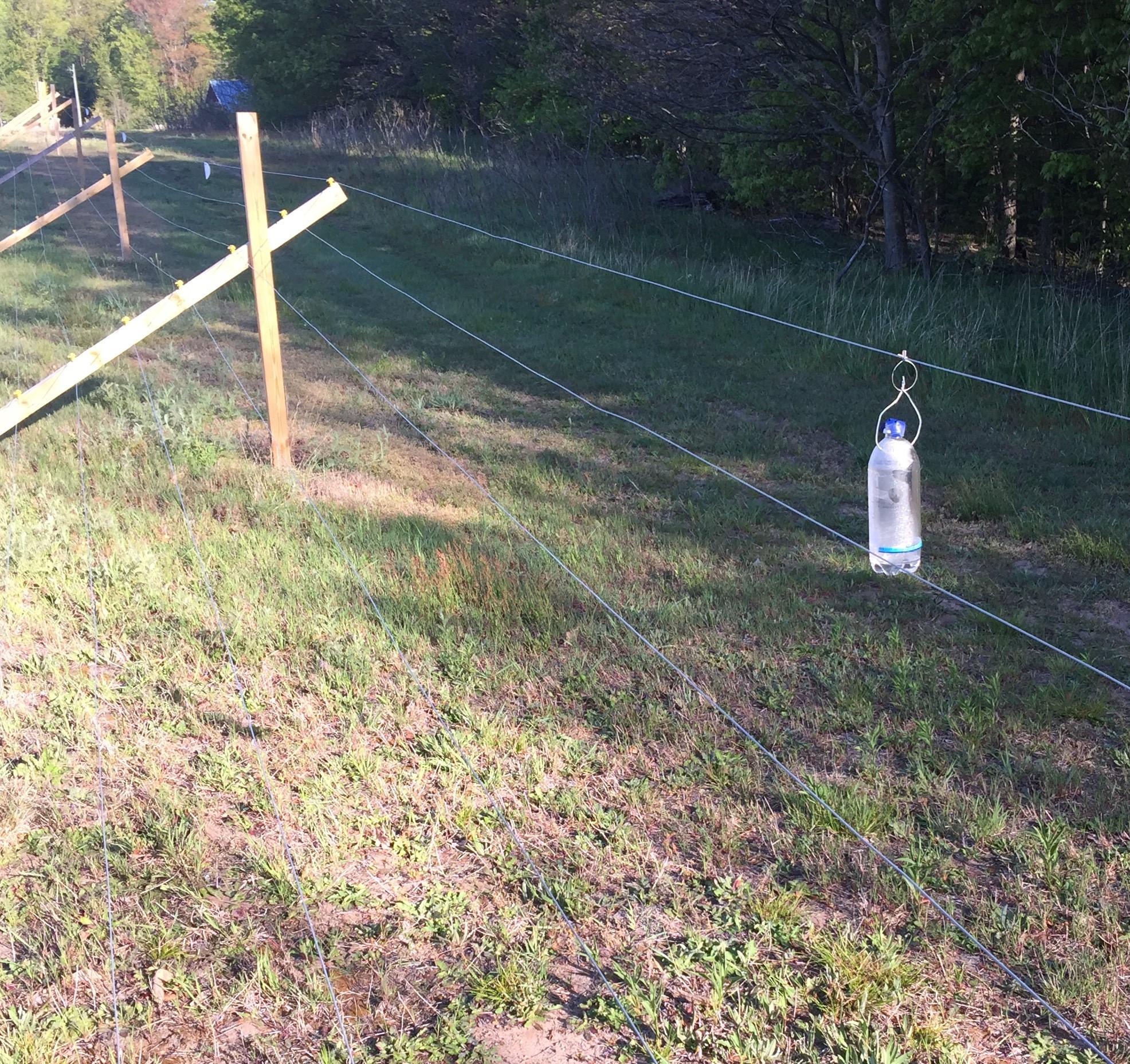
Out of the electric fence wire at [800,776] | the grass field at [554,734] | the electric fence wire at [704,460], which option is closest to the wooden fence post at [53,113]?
→ the electric fence wire at [704,460]

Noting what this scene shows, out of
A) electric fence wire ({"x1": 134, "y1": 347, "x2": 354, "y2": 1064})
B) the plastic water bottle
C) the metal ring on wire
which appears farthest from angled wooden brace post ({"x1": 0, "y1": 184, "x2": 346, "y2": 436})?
the plastic water bottle

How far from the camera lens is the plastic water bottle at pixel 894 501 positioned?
146 inches

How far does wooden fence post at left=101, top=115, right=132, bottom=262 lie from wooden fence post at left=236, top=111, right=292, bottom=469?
7.59m

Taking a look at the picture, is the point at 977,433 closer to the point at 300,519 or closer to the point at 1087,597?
the point at 1087,597

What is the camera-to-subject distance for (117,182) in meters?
13.3

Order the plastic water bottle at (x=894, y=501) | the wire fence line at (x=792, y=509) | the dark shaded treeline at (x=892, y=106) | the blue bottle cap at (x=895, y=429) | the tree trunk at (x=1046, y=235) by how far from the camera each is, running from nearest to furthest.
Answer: the blue bottle cap at (x=895, y=429) → the plastic water bottle at (x=894, y=501) → the wire fence line at (x=792, y=509) → the dark shaded treeline at (x=892, y=106) → the tree trunk at (x=1046, y=235)

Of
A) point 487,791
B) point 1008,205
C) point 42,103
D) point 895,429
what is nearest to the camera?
point 895,429

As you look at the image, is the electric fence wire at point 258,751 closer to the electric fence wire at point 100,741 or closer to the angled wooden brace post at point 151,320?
the electric fence wire at point 100,741

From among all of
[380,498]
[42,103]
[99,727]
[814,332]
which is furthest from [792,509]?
[42,103]

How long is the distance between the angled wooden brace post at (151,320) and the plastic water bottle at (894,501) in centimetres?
363

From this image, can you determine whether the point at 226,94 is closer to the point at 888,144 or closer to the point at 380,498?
the point at 888,144

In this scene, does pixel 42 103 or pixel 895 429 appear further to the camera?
pixel 42 103

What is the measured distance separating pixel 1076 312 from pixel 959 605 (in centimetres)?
676

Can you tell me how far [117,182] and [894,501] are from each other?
12408mm
